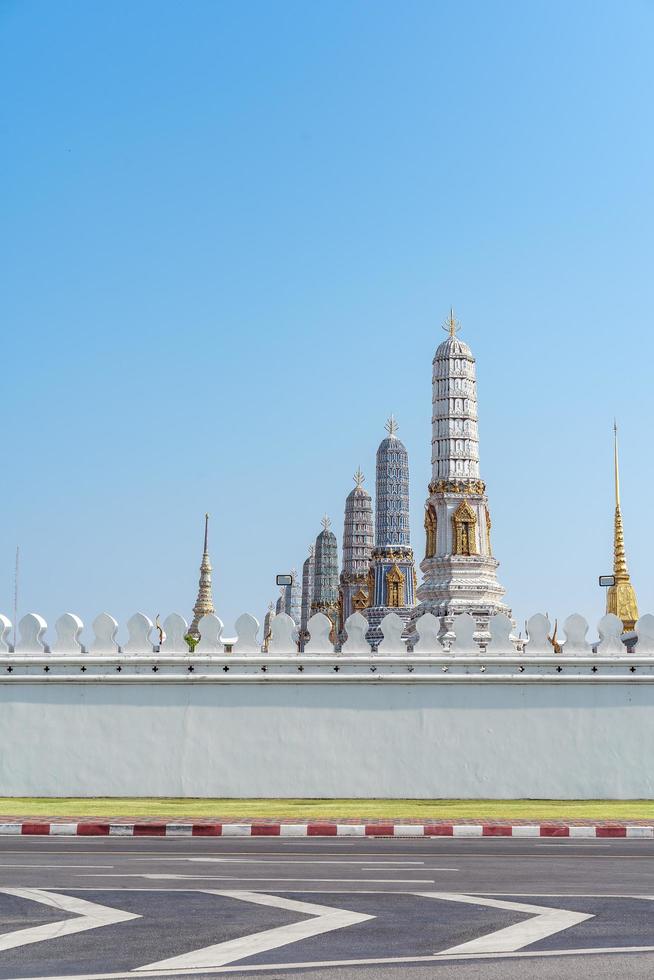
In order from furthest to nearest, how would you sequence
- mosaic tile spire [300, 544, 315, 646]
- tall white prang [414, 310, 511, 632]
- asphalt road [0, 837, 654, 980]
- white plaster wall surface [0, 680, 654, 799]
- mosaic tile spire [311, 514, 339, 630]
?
mosaic tile spire [300, 544, 315, 646] < mosaic tile spire [311, 514, 339, 630] < tall white prang [414, 310, 511, 632] < white plaster wall surface [0, 680, 654, 799] < asphalt road [0, 837, 654, 980]

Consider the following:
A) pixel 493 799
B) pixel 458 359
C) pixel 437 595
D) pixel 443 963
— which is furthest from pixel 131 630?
pixel 458 359

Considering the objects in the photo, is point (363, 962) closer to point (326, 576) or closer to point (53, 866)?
point (53, 866)

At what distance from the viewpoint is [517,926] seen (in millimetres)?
7746

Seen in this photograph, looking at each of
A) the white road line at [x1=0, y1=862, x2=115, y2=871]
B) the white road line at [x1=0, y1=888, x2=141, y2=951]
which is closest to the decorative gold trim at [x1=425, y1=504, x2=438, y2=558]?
the white road line at [x1=0, y1=862, x2=115, y2=871]

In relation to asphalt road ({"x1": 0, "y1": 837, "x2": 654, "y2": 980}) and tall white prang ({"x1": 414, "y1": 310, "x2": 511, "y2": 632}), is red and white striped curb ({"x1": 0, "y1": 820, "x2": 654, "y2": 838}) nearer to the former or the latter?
asphalt road ({"x1": 0, "y1": 837, "x2": 654, "y2": 980})

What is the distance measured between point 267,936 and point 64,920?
4.55 feet

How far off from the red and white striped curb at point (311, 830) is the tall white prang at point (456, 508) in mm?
19667

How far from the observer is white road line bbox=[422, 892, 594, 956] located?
705cm

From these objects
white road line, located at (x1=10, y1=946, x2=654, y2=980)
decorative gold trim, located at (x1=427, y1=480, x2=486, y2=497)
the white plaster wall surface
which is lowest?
white road line, located at (x1=10, y1=946, x2=654, y2=980)

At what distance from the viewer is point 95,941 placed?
7.23 metres

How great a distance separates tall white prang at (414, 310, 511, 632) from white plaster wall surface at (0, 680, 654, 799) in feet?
53.4

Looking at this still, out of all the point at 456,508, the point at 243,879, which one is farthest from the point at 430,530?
the point at 243,879

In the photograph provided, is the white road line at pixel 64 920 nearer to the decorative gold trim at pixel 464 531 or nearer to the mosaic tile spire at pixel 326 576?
the decorative gold trim at pixel 464 531

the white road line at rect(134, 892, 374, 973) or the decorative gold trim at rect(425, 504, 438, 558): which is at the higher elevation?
the decorative gold trim at rect(425, 504, 438, 558)
